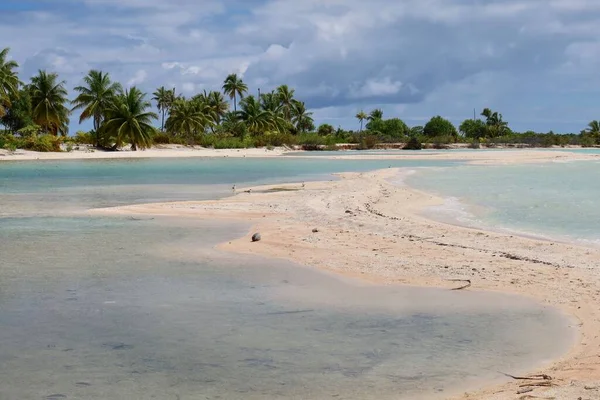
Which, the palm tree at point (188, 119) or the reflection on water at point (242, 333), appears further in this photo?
the palm tree at point (188, 119)

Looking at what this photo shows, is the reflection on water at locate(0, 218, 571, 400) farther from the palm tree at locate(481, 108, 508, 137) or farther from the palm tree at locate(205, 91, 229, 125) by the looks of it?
the palm tree at locate(481, 108, 508, 137)

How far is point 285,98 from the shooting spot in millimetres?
103625

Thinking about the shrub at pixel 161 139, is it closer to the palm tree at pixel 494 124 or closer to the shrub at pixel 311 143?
the shrub at pixel 311 143

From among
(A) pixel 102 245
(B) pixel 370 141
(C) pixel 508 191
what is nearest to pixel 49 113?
(B) pixel 370 141

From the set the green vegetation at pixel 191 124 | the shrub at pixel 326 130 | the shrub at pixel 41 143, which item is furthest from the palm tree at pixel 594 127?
the shrub at pixel 41 143

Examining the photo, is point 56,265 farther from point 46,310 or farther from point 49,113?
point 49,113

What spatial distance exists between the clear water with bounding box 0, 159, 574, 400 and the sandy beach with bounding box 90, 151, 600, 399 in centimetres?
38

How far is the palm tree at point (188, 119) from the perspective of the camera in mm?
81438

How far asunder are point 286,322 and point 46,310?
9.27 ft

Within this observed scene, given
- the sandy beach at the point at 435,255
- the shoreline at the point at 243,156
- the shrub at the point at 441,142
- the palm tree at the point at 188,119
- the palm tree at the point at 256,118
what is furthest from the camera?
the shrub at the point at 441,142

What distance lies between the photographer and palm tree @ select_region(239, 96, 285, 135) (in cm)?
8949

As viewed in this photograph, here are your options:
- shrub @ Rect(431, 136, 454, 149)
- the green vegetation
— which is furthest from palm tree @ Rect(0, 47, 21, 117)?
shrub @ Rect(431, 136, 454, 149)

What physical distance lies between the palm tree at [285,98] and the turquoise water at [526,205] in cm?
7532

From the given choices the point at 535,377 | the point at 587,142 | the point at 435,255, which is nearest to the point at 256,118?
the point at 587,142
